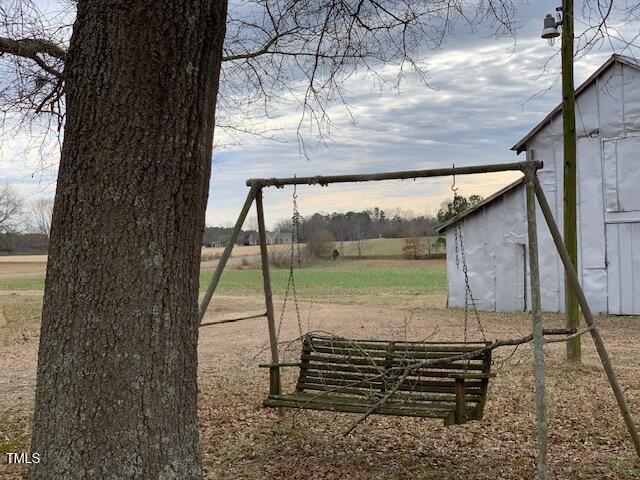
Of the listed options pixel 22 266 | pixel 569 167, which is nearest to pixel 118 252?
pixel 569 167

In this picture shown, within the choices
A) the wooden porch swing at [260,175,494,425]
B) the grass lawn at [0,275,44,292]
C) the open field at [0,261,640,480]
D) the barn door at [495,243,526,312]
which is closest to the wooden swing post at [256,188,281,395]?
the wooden porch swing at [260,175,494,425]

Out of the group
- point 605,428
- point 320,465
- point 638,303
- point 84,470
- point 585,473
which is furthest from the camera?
point 638,303

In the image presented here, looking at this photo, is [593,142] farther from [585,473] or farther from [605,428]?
[585,473]

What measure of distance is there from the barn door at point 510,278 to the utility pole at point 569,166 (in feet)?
31.6

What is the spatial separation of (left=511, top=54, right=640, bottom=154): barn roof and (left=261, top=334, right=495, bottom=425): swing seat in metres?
13.4

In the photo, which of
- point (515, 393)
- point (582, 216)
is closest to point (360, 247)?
point (582, 216)

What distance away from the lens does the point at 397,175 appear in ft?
18.5

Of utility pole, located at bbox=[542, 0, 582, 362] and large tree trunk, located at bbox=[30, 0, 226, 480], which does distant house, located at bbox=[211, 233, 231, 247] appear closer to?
large tree trunk, located at bbox=[30, 0, 226, 480]

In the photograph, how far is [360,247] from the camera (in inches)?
2224

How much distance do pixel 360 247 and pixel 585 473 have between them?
51561 mm

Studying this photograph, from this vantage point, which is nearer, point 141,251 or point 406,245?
point 141,251

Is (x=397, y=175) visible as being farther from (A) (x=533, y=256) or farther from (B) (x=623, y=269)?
(B) (x=623, y=269)

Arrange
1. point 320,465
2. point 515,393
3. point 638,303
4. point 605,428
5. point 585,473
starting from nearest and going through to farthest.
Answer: point 585,473 → point 320,465 → point 605,428 → point 515,393 → point 638,303

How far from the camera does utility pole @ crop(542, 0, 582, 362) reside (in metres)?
9.48
